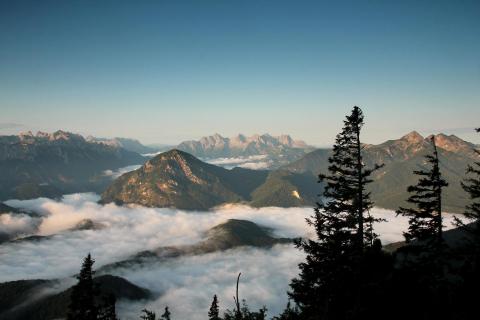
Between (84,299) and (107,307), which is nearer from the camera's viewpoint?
(84,299)

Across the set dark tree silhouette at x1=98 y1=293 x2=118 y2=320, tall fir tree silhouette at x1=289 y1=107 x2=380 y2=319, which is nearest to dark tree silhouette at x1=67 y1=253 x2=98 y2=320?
dark tree silhouette at x1=98 y1=293 x2=118 y2=320

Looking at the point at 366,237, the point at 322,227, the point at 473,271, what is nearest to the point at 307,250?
the point at 322,227

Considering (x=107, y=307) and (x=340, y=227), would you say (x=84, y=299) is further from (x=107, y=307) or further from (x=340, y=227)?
(x=340, y=227)

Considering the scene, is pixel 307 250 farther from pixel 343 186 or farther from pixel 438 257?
pixel 438 257

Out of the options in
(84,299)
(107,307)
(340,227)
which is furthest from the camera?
(107,307)

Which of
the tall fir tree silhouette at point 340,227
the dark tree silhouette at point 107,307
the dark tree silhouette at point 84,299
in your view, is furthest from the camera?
the dark tree silhouette at point 107,307

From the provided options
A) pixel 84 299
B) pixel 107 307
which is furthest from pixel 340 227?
pixel 107 307

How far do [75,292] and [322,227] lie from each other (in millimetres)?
26580

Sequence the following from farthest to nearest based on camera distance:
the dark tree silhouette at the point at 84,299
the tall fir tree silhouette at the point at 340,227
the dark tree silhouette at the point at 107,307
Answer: the dark tree silhouette at the point at 107,307, the dark tree silhouette at the point at 84,299, the tall fir tree silhouette at the point at 340,227

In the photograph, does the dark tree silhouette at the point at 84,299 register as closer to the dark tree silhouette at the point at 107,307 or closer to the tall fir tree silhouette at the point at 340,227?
the dark tree silhouette at the point at 107,307

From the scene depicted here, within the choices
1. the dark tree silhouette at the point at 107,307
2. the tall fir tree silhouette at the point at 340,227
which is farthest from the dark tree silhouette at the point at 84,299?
the tall fir tree silhouette at the point at 340,227

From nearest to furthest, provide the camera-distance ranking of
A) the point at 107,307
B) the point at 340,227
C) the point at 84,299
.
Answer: the point at 340,227 < the point at 84,299 < the point at 107,307

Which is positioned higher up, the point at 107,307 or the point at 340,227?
the point at 340,227

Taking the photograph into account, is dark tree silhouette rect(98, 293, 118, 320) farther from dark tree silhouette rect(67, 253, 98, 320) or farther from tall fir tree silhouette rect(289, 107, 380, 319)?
tall fir tree silhouette rect(289, 107, 380, 319)
